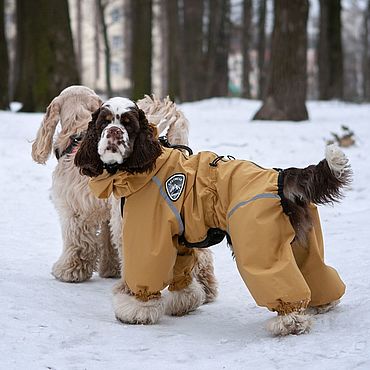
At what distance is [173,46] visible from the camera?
83.5 feet

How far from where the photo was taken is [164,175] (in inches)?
165

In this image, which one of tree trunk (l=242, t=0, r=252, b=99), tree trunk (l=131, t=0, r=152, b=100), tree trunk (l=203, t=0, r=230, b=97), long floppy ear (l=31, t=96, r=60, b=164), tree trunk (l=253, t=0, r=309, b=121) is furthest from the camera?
tree trunk (l=242, t=0, r=252, b=99)

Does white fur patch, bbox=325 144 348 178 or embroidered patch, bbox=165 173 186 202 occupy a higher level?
white fur patch, bbox=325 144 348 178

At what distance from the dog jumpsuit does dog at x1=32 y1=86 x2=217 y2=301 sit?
3.20 feet

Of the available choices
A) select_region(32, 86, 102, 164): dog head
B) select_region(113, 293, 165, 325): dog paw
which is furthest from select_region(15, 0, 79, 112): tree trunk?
select_region(113, 293, 165, 325): dog paw

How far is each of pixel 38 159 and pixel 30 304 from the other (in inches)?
60.0

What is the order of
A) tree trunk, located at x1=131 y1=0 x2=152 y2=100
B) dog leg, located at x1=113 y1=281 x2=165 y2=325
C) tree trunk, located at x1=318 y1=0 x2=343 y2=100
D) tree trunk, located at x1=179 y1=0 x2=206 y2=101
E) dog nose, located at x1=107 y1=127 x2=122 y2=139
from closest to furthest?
dog nose, located at x1=107 y1=127 x2=122 y2=139 → dog leg, located at x1=113 y1=281 x2=165 y2=325 → tree trunk, located at x1=131 y1=0 x2=152 y2=100 → tree trunk, located at x1=318 y1=0 x2=343 y2=100 → tree trunk, located at x1=179 y1=0 x2=206 y2=101

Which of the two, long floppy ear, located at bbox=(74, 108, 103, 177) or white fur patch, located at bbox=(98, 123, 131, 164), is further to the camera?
long floppy ear, located at bbox=(74, 108, 103, 177)

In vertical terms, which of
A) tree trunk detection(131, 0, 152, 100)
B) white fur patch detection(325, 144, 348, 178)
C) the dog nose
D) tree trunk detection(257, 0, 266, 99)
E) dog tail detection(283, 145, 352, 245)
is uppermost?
the dog nose

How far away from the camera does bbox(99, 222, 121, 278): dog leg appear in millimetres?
5734

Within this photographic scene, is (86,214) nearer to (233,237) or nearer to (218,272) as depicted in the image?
(218,272)

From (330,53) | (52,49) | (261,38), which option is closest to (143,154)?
(52,49)

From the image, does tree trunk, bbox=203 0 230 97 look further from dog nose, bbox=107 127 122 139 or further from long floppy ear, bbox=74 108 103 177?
dog nose, bbox=107 127 122 139

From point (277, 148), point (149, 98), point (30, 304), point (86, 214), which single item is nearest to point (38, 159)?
point (86, 214)
